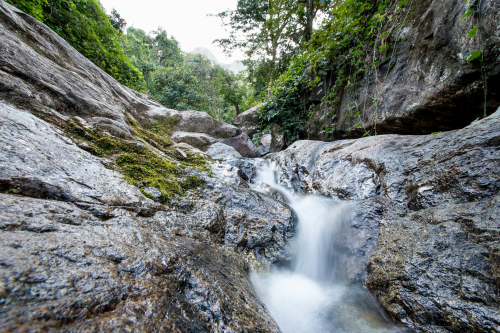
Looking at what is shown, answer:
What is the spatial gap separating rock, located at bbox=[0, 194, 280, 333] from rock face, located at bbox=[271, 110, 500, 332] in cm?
126

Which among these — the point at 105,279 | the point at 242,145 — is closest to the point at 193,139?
the point at 242,145

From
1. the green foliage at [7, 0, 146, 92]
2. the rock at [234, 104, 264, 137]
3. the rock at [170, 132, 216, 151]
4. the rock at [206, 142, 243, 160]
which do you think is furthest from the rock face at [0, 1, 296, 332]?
the rock at [234, 104, 264, 137]

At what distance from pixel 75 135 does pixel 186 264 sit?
8.11ft

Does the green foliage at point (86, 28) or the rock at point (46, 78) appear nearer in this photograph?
the rock at point (46, 78)

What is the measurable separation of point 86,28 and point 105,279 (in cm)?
795

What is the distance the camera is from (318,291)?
88.7 inches

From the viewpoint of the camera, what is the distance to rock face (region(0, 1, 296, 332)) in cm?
79

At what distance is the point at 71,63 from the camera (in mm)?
4125

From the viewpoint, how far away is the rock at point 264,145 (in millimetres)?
9385

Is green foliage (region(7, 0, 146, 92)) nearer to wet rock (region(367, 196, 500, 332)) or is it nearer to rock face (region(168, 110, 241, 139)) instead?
rock face (region(168, 110, 241, 139))

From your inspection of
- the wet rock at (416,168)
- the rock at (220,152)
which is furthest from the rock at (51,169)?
the rock at (220,152)

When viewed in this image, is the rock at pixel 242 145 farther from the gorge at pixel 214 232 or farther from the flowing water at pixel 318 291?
the flowing water at pixel 318 291

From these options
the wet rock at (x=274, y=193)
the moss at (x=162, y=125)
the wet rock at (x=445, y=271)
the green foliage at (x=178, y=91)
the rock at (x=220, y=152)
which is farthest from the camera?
the green foliage at (x=178, y=91)

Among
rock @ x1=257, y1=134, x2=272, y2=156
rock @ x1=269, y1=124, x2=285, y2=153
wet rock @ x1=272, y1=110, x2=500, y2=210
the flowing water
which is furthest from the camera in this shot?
rock @ x1=257, y1=134, x2=272, y2=156
